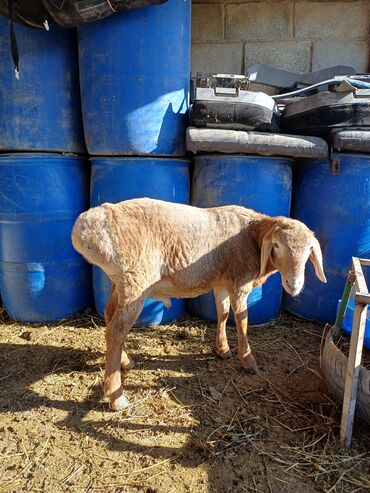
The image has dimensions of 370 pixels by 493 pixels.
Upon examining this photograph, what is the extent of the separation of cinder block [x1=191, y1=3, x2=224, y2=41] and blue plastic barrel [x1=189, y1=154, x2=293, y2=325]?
257 centimetres

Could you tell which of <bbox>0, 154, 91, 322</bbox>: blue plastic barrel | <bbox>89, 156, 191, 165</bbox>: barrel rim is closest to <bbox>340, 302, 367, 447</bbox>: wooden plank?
<bbox>89, 156, 191, 165</bbox>: barrel rim

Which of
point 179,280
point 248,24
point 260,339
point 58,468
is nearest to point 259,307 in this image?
point 260,339

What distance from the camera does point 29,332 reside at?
122 inches

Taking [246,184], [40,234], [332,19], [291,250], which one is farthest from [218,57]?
[291,250]

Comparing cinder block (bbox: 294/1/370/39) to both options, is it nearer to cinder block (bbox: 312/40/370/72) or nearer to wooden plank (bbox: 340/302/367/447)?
cinder block (bbox: 312/40/370/72)

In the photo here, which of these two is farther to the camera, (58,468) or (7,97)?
(7,97)

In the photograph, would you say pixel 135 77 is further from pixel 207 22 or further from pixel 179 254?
pixel 207 22

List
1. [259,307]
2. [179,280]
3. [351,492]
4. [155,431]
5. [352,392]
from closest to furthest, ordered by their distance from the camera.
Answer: [351,492] < [352,392] < [155,431] < [179,280] < [259,307]

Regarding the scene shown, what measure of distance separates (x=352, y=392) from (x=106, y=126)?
2507 mm

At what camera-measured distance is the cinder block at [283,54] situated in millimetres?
4645

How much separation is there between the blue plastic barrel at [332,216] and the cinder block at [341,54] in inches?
87.8

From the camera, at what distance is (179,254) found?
92.4 inches

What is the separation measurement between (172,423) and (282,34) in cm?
477

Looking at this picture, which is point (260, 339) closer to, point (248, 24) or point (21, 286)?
point (21, 286)
